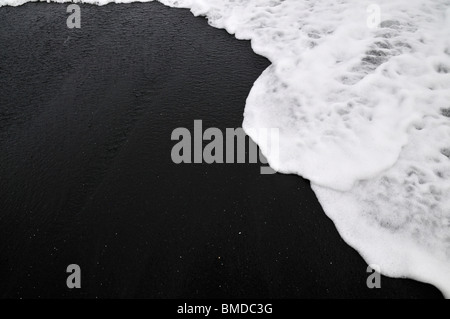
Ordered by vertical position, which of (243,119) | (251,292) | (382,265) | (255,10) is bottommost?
(251,292)

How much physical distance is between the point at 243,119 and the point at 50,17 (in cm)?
515

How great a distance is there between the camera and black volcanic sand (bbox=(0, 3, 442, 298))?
8.96ft

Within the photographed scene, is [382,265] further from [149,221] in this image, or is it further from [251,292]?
[149,221]

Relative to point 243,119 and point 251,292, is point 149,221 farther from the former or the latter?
point 243,119

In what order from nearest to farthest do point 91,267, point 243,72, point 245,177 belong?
point 91,267
point 245,177
point 243,72

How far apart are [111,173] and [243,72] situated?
2520 millimetres

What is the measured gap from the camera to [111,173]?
11.5ft

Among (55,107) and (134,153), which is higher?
(55,107)

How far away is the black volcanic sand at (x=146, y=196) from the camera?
8.96 ft

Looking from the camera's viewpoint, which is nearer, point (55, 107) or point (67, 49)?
point (55, 107)

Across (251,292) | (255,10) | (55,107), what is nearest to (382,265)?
(251,292)

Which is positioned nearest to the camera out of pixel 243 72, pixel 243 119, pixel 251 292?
pixel 251 292

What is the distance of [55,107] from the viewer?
14.0 feet

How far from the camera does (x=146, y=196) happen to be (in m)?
3.29
